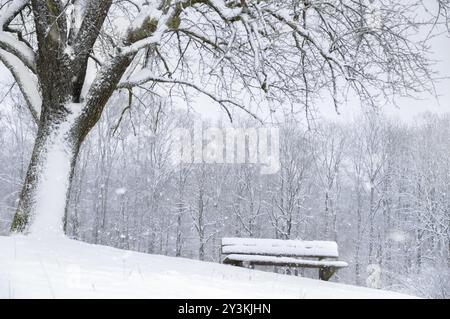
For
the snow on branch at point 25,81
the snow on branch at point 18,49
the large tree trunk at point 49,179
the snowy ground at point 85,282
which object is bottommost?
the snowy ground at point 85,282

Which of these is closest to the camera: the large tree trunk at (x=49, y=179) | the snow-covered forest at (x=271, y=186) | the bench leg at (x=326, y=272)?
the large tree trunk at (x=49, y=179)

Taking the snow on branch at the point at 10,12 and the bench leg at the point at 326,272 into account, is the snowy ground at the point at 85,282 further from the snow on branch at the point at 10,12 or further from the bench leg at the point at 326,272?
the bench leg at the point at 326,272

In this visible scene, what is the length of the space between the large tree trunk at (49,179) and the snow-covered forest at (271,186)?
17437 millimetres

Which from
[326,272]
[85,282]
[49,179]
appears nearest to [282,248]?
[326,272]

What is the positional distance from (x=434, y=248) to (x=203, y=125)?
583 inches

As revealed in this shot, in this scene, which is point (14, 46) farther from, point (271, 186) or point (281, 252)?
point (271, 186)

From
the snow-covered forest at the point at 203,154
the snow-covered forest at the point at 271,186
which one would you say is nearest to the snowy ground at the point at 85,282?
the snow-covered forest at the point at 203,154

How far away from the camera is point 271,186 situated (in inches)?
1064

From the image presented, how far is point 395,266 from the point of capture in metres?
27.0

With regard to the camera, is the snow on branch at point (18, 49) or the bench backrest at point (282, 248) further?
the bench backrest at point (282, 248)

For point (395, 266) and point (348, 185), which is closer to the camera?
point (395, 266)

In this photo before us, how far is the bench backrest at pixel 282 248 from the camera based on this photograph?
8398 mm
